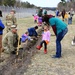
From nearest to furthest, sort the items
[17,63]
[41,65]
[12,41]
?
[41,65]
[17,63]
[12,41]

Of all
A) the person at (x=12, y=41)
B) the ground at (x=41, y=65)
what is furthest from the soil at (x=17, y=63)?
the person at (x=12, y=41)

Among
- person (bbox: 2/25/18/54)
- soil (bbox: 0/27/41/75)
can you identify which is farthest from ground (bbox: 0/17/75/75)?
person (bbox: 2/25/18/54)

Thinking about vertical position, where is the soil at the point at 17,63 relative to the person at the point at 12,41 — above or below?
below

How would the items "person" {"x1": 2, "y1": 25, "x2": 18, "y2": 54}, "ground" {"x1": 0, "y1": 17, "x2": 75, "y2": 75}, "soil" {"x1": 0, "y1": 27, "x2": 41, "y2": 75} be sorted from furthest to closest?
1. "person" {"x1": 2, "y1": 25, "x2": 18, "y2": 54}
2. "soil" {"x1": 0, "y1": 27, "x2": 41, "y2": 75}
3. "ground" {"x1": 0, "y1": 17, "x2": 75, "y2": 75}

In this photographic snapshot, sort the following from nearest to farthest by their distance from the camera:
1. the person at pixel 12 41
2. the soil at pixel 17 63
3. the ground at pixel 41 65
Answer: the ground at pixel 41 65 < the soil at pixel 17 63 < the person at pixel 12 41

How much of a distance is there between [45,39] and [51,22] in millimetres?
1295

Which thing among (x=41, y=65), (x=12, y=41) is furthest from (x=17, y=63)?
(x=12, y=41)

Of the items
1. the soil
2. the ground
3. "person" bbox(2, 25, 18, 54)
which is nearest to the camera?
the ground

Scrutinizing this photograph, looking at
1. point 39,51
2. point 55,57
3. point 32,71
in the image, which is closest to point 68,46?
point 39,51

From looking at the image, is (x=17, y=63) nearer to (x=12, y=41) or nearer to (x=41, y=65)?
(x=41, y=65)

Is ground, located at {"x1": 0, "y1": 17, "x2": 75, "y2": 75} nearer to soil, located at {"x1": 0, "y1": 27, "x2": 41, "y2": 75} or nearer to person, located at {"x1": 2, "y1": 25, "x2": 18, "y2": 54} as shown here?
soil, located at {"x1": 0, "y1": 27, "x2": 41, "y2": 75}

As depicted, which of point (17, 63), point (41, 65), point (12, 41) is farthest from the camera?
point (12, 41)

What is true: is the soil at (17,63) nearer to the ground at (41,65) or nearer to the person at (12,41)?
the ground at (41,65)

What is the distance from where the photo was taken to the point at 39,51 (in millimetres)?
11938
